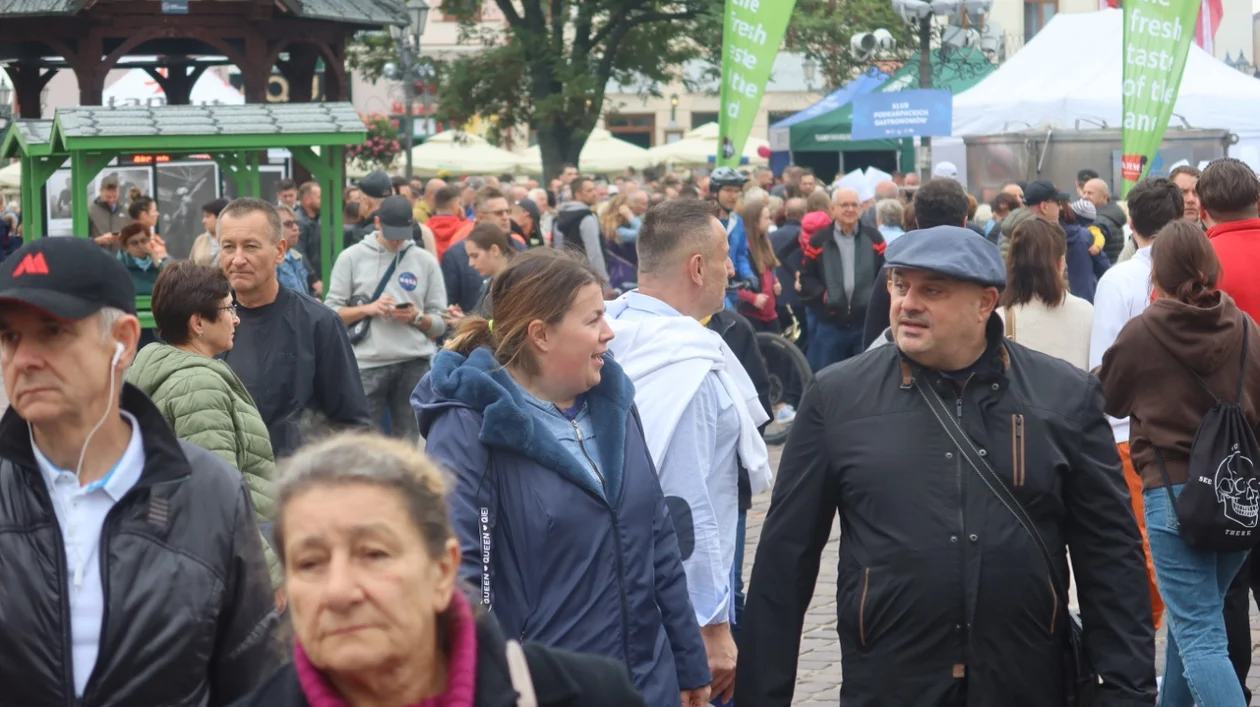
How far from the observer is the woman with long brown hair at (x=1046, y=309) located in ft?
23.8

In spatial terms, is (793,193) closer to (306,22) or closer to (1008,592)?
(306,22)

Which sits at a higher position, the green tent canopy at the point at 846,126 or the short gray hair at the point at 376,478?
the green tent canopy at the point at 846,126

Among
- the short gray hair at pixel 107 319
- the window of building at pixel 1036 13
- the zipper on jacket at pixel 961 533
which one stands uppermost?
the window of building at pixel 1036 13

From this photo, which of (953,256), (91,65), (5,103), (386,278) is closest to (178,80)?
(91,65)

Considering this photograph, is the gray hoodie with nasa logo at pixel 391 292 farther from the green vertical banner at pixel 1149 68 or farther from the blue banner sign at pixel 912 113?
the blue banner sign at pixel 912 113

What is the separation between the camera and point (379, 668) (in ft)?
7.79

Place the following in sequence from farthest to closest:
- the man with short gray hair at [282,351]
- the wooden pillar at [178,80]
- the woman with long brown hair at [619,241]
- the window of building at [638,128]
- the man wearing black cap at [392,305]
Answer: the window of building at [638,128], the wooden pillar at [178,80], the woman with long brown hair at [619,241], the man wearing black cap at [392,305], the man with short gray hair at [282,351]

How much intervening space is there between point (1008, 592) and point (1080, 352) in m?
3.58

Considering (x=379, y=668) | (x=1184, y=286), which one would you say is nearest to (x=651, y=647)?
(x=379, y=668)

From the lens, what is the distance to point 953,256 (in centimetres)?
410

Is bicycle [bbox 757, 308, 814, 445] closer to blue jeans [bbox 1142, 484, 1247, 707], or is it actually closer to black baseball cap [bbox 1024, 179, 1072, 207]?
black baseball cap [bbox 1024, 179, 1072, 207]

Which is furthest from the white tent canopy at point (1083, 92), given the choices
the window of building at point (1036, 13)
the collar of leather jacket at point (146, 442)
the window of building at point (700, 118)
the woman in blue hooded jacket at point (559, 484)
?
the window of building at point (700, 118)

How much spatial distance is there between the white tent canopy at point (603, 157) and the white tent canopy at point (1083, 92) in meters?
18.0

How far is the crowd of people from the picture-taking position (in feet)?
8.30
